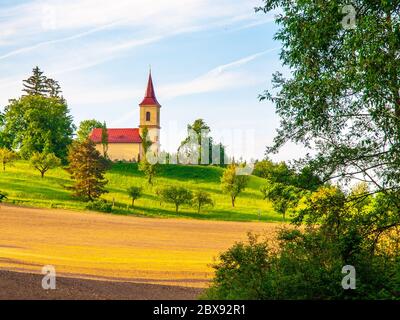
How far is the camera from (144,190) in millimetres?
89750

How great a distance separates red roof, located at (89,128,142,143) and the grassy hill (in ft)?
84.4

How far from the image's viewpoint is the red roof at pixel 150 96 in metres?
150

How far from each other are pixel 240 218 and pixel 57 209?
2535 cm

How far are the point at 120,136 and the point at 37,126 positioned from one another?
33.1m

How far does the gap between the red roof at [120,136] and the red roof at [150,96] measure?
12.1 metres

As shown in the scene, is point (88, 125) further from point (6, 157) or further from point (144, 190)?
point (144, 190)

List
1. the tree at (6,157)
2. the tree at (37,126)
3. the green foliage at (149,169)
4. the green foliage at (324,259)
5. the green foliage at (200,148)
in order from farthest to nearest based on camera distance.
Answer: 1. the green foliage at (200,148)
2. the tree at (37,126)
3. the tree at (6,157)
4. the green foliage at (149,169)
5. the green foliage at (324,259)

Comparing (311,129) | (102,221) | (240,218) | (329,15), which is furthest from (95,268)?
(240,218)

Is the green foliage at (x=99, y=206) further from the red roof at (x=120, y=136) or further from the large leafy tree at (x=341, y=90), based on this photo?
the red roof at (x=120, y=136)

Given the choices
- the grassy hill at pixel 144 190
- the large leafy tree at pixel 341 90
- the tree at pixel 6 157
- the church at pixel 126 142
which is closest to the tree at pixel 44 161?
the grassy hill at pixel 144 190

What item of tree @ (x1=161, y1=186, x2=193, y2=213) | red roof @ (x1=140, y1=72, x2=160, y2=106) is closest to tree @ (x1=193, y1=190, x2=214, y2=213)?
tree @ (x1=161, y1=186, x2=193, y2=213)

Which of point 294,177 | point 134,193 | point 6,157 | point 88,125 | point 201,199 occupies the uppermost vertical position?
point 88,125

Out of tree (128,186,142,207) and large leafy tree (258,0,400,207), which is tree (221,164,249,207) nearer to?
tree (128,186,142,207)

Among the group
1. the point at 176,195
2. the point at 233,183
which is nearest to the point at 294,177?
the point at 176,195
